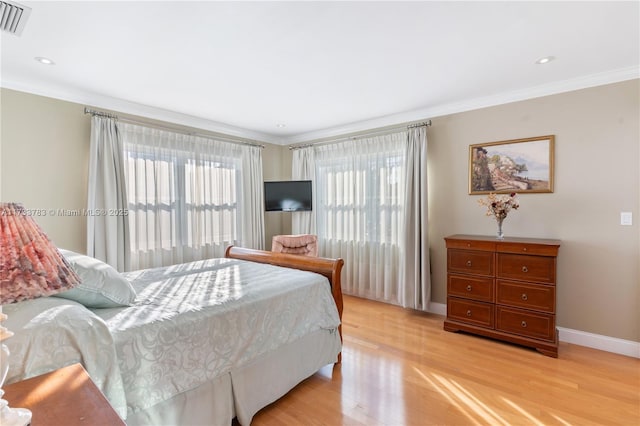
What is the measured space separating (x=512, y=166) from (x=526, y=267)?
3.70ft

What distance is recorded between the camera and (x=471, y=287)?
10.4 feet

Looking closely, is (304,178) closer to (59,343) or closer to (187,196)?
(187,196)

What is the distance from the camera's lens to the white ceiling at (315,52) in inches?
74.9

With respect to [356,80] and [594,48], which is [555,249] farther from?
[356,80]

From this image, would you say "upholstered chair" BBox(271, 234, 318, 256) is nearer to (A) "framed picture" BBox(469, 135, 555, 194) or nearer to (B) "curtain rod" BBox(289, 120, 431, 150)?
(B) "curtain rod" BBox(289, 120, 431, 150)

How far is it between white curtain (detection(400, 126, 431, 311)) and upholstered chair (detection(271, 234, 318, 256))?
129cm

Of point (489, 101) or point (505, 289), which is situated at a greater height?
point (489, 101)

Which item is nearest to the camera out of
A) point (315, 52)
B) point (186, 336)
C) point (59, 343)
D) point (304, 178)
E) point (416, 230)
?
point (59, 343)

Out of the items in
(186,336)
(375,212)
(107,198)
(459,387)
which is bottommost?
(459,387)

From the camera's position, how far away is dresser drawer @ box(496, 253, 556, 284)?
2754 mm

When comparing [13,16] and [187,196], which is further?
[187,196]

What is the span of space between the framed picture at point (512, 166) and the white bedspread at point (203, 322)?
7.56 ft

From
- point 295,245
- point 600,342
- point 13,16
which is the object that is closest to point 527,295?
point 600,342

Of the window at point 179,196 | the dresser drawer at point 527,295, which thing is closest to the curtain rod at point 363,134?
the window at point 179,196
